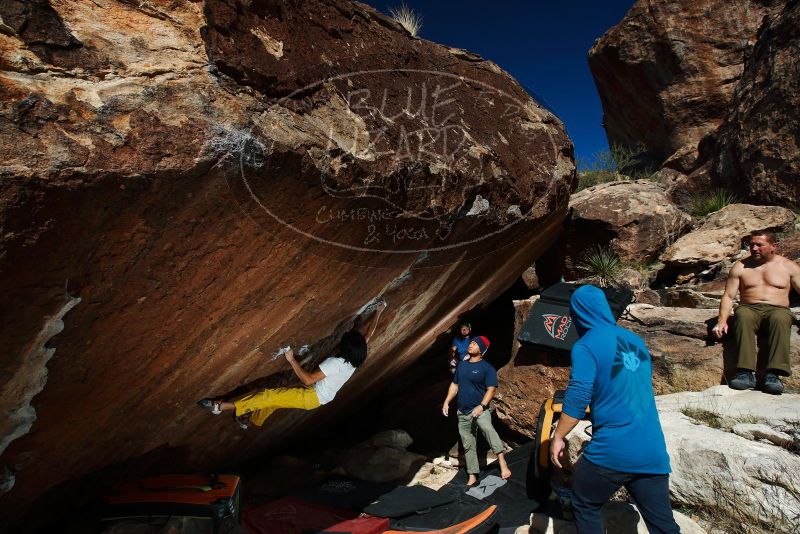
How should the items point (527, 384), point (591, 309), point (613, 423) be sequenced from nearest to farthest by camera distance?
point (613, 423), point (591, 309), point (527, 384)

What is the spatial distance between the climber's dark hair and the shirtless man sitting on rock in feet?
9.77

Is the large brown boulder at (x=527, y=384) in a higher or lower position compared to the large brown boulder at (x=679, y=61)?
lower

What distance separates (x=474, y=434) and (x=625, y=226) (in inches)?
171

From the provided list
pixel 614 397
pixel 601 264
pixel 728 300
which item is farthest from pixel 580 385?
pixel 601 264

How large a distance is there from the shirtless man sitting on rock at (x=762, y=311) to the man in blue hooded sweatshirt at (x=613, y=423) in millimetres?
2195

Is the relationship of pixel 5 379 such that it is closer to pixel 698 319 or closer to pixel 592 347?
pixel 592 347

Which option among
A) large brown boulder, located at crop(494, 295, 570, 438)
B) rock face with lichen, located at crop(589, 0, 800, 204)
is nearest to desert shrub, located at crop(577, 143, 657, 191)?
rock face with lichen, located at crop(589, 0, 800, 204)

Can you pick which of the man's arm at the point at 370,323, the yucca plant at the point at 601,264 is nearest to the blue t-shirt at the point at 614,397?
the man's arm at the point at 370,323

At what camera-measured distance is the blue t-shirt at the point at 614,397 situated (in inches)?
83.7

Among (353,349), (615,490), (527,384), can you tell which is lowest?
(527,384)

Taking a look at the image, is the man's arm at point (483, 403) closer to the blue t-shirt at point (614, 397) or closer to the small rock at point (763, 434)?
the small rock at point (763, 434)

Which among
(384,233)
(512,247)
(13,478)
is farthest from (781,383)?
(13,478)

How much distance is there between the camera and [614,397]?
218 cm

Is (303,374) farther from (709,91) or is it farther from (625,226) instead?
(709,91)
